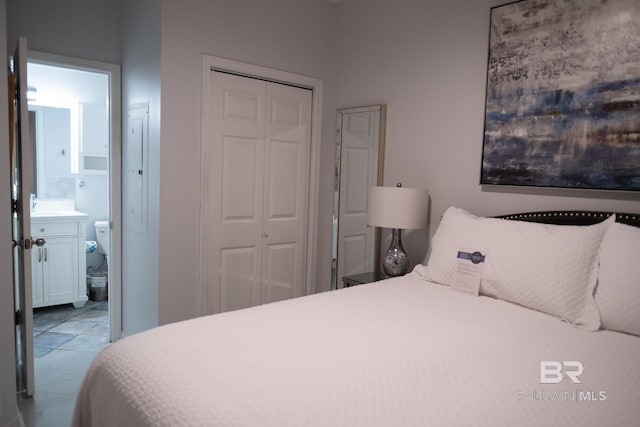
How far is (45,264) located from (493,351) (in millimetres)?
3993

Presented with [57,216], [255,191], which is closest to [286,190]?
[255,191]

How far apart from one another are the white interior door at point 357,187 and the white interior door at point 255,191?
0.32m

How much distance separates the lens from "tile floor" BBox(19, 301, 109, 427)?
2498 millimetres

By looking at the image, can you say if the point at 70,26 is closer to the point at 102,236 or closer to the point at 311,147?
the point at 311,147

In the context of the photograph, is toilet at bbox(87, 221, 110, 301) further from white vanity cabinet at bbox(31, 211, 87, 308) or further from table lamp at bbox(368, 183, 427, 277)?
table lamp at bbox(368, 183, 427, 277)

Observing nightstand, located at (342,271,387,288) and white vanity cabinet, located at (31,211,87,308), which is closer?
nightstand, located at (342,271,387,288)

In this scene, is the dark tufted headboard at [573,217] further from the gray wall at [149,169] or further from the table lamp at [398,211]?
the gray wall at [149,169]

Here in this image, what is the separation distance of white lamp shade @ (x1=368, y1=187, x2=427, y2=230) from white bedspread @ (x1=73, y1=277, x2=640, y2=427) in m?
0.93

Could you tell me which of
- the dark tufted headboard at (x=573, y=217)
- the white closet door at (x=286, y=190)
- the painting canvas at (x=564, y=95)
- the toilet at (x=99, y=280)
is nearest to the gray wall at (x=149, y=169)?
the white closet door at (x=286, y=190)

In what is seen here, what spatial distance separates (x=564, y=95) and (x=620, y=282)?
1021 mm

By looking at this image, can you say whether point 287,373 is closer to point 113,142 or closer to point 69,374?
point 69,374

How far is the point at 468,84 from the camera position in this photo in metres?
2.72

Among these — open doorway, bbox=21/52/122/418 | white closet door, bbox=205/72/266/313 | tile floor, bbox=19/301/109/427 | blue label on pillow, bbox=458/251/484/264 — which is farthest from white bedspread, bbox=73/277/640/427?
open doorway, bbox=21/52/122/418

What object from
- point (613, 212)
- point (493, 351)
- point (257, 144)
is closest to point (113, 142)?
point (257, 144)
